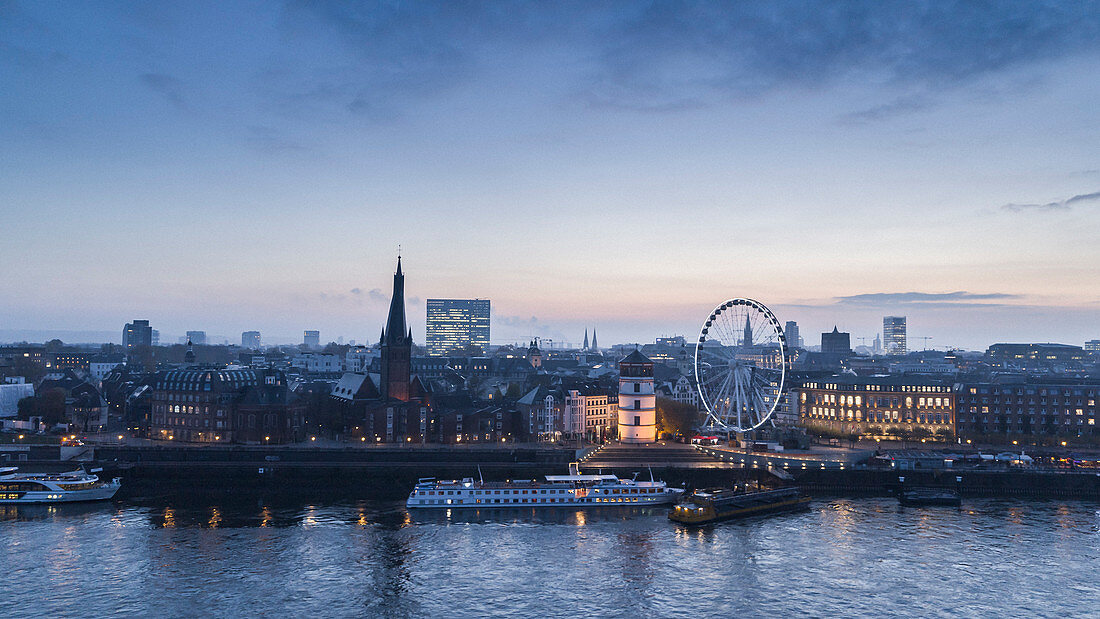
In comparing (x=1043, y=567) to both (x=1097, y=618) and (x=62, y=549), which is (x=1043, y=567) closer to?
(x=1097, y=618)

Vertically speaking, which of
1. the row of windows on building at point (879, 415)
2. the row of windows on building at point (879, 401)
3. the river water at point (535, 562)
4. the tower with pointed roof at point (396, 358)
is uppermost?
the tower with pointed roof at point (396, 358)

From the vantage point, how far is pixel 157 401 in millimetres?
122250

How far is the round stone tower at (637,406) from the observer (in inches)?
4953

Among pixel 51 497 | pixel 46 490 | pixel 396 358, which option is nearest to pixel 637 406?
pixel 396 358

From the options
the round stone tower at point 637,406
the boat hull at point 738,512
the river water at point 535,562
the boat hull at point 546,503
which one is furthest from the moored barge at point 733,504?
the round stone tower at point 637,406

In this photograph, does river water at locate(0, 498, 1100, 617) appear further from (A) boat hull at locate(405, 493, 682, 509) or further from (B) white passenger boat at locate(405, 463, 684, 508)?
(B) white passenger boat at locate(405, 463, 684, 508)

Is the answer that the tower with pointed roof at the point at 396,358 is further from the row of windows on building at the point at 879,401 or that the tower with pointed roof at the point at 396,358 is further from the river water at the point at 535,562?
the row of windows on building at the point at 879,401

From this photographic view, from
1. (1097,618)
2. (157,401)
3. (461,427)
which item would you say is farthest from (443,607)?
(157,401)

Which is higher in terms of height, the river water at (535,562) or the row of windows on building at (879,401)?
the row of windows on building at (879,401)

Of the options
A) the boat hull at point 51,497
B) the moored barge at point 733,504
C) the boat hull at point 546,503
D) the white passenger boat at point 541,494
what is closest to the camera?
the moored barge at point 733,504

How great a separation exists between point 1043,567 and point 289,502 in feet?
244

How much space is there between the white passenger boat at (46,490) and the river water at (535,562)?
2738 millimetres

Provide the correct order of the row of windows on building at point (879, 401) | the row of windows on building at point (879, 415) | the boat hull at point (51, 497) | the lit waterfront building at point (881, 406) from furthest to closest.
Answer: the row of windows on building at point (879, 401)
the row of windows on building at point (879, 415)
the lit waterfront building at point (881, 406)
the boat hull at point (51, 497)

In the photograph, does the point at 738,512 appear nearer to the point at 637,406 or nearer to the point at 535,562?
the point at 535,562
